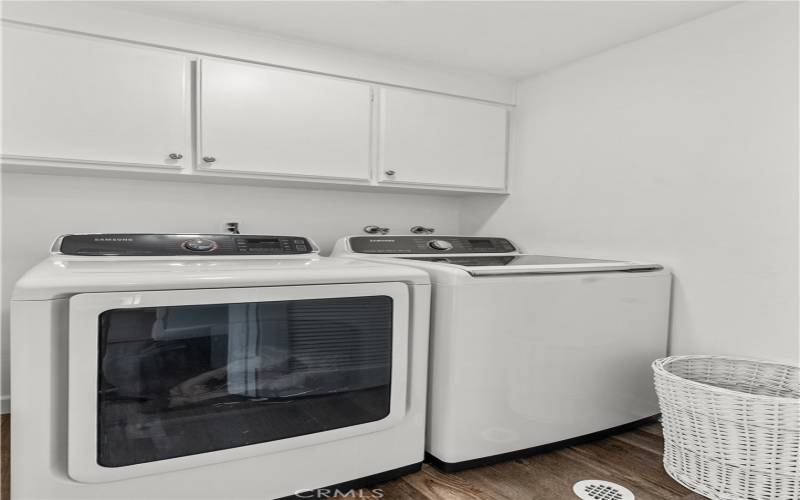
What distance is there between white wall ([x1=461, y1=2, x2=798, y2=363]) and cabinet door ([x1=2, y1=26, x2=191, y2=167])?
1.75 meters

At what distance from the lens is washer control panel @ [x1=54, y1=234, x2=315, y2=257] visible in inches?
76.6

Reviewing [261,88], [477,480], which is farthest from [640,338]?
[261,88]

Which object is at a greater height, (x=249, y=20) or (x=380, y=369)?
(x=249, y=20)

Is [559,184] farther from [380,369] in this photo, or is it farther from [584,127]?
[380,369]

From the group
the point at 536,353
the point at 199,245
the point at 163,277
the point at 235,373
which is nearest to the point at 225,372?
the point at 235,373

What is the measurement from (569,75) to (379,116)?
3.12 ft

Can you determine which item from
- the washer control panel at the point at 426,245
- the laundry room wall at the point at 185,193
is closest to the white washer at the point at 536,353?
the washer control panel at the point at 426,245

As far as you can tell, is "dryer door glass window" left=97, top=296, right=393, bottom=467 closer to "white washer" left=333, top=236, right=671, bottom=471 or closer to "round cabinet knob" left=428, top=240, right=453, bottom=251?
"white washer" left=333, top=236, right=671, bottom=471

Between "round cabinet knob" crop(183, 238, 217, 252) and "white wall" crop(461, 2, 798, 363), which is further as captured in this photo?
"round cabinet knob" crop(183, 238, 217, 252)

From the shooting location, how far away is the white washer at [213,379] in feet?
4.01

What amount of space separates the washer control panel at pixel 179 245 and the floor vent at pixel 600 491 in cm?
139

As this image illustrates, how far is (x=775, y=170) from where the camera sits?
1809 mm

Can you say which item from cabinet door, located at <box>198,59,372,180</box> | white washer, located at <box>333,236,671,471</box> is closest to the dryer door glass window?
white washer, located at <box>333,236,671,471</box>

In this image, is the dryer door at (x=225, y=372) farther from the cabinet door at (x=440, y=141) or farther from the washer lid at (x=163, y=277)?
the cabinet door at (x=440, y=141)
